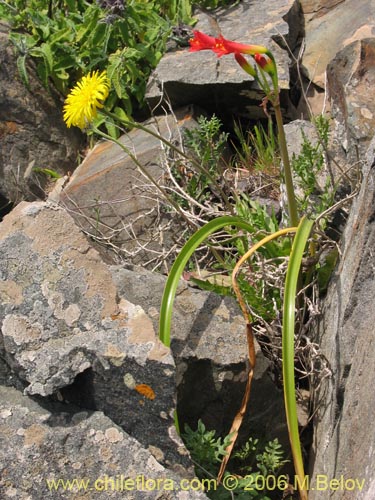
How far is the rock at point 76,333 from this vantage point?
2.58m

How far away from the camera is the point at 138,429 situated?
2596 millimetres

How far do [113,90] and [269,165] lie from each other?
3.87 feet

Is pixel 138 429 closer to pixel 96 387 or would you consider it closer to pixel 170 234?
pixel 96 387

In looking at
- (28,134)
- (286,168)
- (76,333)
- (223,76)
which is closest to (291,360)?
(76,333)

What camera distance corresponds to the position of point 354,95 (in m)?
4.06

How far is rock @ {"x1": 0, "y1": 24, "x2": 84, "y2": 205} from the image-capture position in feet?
16.6

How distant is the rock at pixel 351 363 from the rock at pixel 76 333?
513 mm

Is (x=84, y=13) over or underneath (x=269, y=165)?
over

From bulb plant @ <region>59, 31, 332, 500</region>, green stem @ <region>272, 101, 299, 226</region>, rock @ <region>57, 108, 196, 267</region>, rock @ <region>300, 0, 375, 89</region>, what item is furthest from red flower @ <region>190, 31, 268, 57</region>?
rock @ <region>300, 0, 375, 89</region>

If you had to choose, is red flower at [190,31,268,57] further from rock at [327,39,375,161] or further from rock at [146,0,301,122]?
rock at [146,0,301,122]

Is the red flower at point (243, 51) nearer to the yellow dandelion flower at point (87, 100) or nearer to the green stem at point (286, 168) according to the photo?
the green stem at point (286, 168)

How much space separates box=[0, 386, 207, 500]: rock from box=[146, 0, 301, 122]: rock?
252cm

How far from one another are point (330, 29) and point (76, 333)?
11.0 ft

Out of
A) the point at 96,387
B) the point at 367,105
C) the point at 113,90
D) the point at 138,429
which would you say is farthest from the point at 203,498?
the point at 113,90
